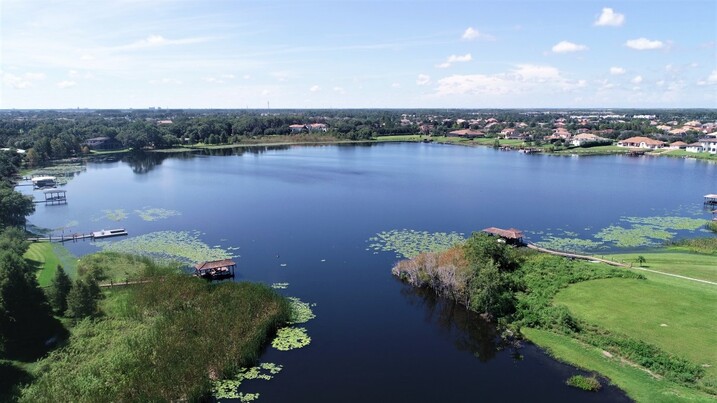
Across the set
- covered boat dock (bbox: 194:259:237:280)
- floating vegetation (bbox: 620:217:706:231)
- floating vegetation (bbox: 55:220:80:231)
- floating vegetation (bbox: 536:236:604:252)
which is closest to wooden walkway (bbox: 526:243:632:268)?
floating vegetation (bbox: 536:236:604:252)

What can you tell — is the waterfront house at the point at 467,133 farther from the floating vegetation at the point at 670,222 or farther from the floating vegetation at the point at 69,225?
the floating vegetation at the point at 69,225

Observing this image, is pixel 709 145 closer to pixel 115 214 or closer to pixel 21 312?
pixel 115 214

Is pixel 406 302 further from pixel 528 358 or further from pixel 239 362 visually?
pixel 239 362

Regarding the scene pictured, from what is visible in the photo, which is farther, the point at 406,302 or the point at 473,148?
the point at 473,148

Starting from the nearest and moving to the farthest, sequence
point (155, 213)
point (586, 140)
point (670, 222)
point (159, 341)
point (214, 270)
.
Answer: point (159, 341) → point (214, 270) → point (670, 222) → point (155, 213) → point (586, 140)

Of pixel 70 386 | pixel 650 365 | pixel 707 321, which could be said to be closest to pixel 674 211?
pixel 707 321

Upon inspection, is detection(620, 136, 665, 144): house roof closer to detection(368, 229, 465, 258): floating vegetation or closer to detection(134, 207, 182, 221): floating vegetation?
detection(368, 229, 465, 258): floating vegetation

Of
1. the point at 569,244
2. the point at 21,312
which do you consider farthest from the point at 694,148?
the point at 21,312
